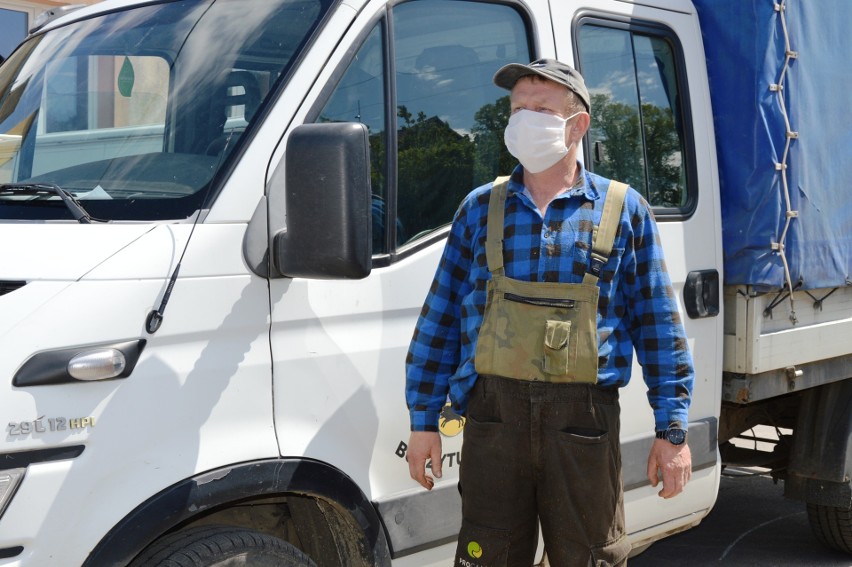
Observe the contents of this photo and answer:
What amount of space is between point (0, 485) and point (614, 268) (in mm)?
1525

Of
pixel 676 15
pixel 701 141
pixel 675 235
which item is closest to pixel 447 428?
pixel 675 235

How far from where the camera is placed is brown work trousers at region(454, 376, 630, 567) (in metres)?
2.71

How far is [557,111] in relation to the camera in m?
2.81

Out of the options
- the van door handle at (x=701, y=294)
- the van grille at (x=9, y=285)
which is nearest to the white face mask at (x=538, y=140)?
the van grille at (x=9, y=285)

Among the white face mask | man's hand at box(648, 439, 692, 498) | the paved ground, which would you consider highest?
the white face mask

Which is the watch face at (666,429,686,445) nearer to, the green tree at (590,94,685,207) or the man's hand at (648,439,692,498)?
the man's hand at (648,439,692,498)

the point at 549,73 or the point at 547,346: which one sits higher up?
the point at 549,73

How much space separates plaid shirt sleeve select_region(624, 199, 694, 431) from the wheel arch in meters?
0.84

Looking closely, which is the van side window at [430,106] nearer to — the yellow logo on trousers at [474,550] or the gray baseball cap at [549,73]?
the gray baseball cap at [549,73]

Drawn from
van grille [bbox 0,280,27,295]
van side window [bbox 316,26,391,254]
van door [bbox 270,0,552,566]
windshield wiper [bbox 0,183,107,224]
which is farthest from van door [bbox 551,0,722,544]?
van grille [bbox 0,280,27,295]

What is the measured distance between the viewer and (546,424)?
8.93 feet

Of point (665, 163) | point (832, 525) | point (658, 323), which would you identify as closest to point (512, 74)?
point (658, 323)

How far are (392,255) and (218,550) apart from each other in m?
0.96

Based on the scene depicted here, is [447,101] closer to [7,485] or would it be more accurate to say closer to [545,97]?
[545,97]
